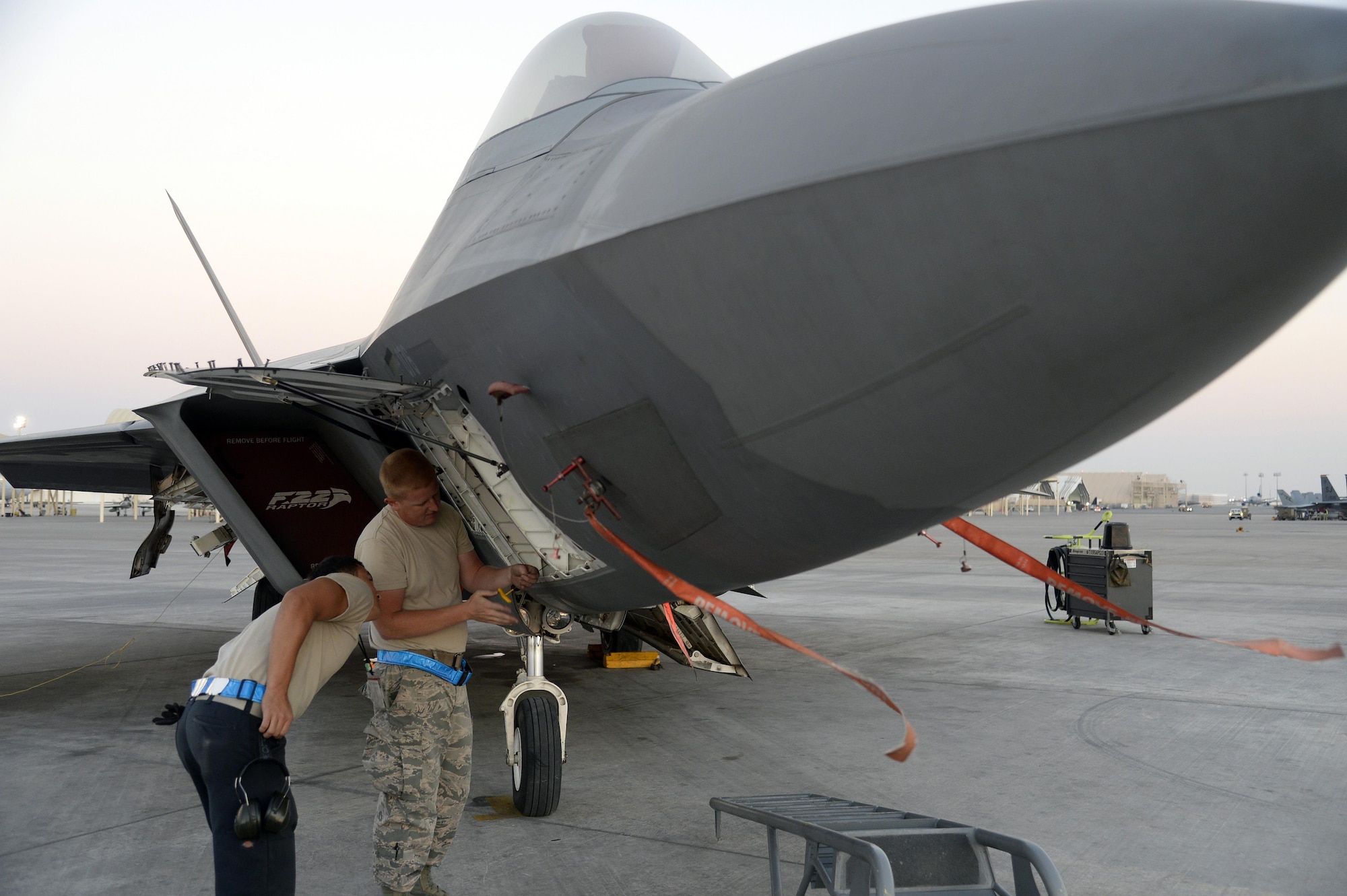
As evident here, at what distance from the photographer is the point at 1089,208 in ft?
6.09

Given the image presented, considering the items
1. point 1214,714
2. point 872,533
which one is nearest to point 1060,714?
point 1214,714

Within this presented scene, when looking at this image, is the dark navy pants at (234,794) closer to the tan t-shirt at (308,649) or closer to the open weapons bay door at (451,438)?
the tan t-shirt at (308,649)

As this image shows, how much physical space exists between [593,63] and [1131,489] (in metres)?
153

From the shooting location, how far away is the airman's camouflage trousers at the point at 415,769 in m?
3.17

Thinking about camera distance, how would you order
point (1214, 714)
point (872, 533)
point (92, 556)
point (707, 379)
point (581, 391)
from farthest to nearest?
point (92, 556) → point (1214, 714) → point (581, 391) → point (872, 533) → point (707, 379)

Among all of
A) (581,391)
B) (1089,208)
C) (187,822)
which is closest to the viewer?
(1089,208)

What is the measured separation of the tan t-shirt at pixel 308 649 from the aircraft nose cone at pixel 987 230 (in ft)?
4.00

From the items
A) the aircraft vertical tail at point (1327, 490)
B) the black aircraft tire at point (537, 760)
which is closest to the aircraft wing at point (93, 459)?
the black aircraft tire at point (537, 760)

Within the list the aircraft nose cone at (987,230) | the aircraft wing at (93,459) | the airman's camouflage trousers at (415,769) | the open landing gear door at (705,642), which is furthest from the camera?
the aircraft wing at (93,459)

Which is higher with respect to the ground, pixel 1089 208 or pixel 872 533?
pixel 1089 208

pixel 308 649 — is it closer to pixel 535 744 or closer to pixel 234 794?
pixel 234 794

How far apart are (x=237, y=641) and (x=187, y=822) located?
2135 mm

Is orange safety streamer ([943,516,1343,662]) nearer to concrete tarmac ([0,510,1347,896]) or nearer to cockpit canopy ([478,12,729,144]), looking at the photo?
concrete tarmac ([0,510,1347,896])

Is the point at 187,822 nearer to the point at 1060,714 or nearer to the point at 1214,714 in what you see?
the point at 1060,714
